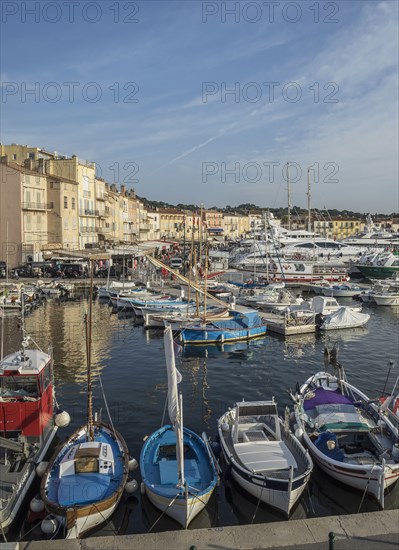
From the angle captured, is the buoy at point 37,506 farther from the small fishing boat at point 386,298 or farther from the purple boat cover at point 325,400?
the small fishing boat at point 386,298

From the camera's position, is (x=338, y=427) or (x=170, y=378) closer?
(x=170, y=378)

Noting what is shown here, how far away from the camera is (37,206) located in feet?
220

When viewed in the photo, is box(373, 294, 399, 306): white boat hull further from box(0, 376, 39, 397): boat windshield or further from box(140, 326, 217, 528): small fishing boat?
box(0, 376, 39, 397): boat windshield

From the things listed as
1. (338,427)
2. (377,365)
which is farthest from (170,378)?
(377,365)

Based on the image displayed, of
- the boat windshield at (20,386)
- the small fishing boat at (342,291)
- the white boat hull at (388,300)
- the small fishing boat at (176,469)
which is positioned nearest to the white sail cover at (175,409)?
the small fishing boat at (176,469)

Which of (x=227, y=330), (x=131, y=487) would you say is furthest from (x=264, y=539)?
(x=227, y=330)

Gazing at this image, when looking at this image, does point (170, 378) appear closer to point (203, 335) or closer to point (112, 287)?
point (203, 335)

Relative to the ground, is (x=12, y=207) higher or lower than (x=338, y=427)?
higher

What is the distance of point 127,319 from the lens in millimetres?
42344

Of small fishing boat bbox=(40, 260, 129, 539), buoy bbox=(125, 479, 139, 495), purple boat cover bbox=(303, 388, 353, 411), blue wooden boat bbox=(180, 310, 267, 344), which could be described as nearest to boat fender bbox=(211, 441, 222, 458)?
small fishing boat bbox=(40, 260, 129, 539)

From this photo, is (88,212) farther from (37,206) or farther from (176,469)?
(176,469)

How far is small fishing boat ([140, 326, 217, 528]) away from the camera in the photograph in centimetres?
1191

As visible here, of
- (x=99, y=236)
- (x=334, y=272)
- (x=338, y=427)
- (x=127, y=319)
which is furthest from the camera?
(x=99, y=236)

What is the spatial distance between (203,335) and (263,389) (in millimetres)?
9609
